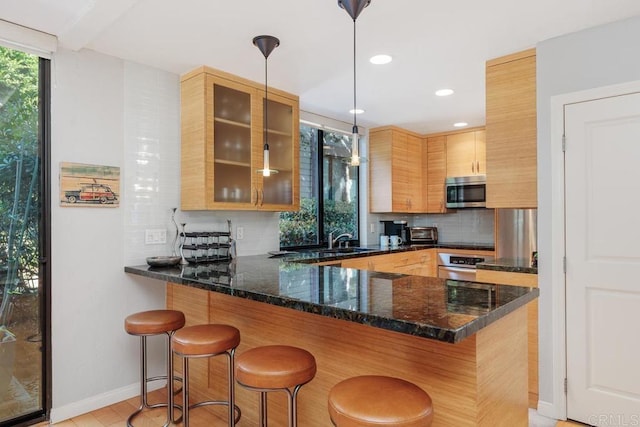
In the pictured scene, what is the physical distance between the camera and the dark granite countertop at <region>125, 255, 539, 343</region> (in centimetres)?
127

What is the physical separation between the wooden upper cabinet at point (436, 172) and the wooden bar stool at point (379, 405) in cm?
407

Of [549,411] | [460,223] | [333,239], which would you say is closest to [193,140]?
[333,239]

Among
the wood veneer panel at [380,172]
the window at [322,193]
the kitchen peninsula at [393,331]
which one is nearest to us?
the kitchen peninsula at [393,331]

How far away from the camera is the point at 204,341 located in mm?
1954

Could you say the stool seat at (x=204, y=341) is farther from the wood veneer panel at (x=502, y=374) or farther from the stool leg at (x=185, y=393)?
the wood veneer panel at (x=502, y=374)

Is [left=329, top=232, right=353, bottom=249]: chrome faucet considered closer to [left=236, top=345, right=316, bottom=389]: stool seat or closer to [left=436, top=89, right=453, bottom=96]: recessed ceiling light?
[left=436, top=89, right=453, bottom=96]: recessed ceiling light

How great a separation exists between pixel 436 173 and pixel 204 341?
4.08 meters

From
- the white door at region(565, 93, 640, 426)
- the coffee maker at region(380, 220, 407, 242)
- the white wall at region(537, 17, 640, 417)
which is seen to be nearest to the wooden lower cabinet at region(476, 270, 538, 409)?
the white wall at region(537, 17, 640, 417)

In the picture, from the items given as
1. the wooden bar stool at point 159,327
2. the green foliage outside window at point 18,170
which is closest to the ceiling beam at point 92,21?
the green foliage outside window at point 18,170

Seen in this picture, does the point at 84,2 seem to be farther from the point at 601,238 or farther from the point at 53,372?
the point at 601,238

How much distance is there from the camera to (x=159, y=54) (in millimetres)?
2711

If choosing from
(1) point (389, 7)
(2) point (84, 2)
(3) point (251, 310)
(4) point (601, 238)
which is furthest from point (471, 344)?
(2) point (84, 2)

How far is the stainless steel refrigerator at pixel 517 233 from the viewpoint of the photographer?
3.74 metres

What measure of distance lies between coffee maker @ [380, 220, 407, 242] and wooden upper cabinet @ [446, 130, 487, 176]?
916mm
